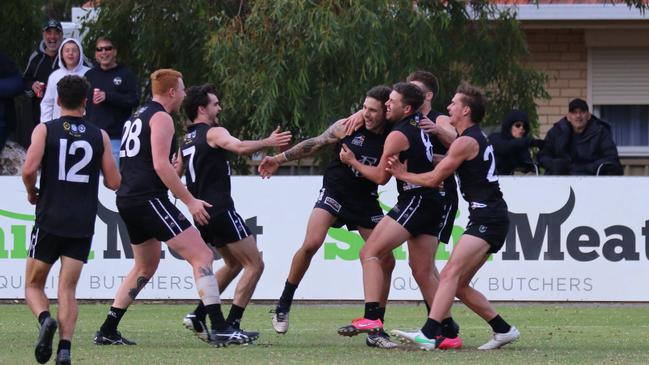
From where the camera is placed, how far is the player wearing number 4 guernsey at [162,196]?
421 inches

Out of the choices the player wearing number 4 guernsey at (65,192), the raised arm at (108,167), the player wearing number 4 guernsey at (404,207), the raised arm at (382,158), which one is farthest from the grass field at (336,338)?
the raised arm at (382,158)

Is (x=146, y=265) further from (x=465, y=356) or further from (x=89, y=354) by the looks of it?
(x=465, y=356)

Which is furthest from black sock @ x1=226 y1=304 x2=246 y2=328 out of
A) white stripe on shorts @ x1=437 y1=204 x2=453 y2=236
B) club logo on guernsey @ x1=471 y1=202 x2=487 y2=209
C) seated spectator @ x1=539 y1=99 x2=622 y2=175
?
seated spectator @ x1=539 y1=99 x2=622 y2=175

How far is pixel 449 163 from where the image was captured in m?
10.6

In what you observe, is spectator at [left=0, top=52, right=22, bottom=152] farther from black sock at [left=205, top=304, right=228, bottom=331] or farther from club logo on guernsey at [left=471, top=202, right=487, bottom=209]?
club logo on guernsey at [left=471, top=202, right=487, bottom=209]

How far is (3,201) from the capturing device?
54.1ft

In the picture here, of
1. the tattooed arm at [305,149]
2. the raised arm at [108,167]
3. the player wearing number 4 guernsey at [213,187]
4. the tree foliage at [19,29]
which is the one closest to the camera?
the raised arm at [108,167]

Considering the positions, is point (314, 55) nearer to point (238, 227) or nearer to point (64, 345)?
point (238, 227)

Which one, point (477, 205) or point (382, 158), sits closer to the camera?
point (477, 205)

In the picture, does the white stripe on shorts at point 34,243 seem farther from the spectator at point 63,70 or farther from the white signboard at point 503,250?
the spectator at point 63,70

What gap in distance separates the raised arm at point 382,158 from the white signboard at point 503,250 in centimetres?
508

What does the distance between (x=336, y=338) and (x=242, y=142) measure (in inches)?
79.7

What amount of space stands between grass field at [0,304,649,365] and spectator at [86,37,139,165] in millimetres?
2078

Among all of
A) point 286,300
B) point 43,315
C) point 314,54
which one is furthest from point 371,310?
point 314,54
